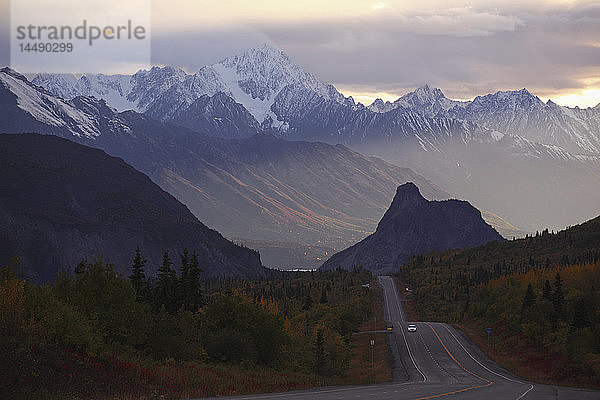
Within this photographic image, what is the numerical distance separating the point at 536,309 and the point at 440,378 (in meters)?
30.9

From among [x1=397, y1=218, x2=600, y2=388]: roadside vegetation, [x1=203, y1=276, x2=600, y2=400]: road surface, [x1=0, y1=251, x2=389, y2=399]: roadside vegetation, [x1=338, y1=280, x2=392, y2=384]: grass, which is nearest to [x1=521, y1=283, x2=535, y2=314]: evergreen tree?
[x1=397, y1=218, x2=600, y2=388]: roadside vegetation

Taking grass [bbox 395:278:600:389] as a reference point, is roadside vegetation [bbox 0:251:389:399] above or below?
above

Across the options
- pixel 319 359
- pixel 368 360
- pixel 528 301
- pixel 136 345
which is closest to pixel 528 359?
pixel 528 301

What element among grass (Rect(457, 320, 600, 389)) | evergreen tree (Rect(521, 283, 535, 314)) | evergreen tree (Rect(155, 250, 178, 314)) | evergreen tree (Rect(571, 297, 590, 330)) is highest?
evergreen tree (Rect(155, 250, 178, 314))

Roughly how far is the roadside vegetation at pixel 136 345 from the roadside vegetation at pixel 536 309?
20.4 m

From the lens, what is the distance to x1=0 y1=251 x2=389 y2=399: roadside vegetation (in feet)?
135

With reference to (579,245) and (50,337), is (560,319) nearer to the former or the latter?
(50,337)

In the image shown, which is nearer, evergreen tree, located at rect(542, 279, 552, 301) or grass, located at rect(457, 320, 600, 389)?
grass, located at rect(457, 320, 600, 389)

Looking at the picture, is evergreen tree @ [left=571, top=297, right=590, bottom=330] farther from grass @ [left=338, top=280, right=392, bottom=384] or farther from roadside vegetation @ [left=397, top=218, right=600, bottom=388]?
grass @ [left=338, top=280, right=392, bottom=384]

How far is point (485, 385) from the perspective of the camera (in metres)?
64.9

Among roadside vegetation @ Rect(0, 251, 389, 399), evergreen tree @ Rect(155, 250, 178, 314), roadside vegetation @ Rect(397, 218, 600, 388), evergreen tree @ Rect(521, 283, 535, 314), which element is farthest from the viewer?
evergreen tree @ Rect(521, 283, 535, 314)

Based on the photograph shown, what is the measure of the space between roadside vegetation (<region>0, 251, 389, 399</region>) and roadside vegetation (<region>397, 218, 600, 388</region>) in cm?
2044

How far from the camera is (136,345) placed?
5638 cm

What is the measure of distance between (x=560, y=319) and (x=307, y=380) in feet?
144
